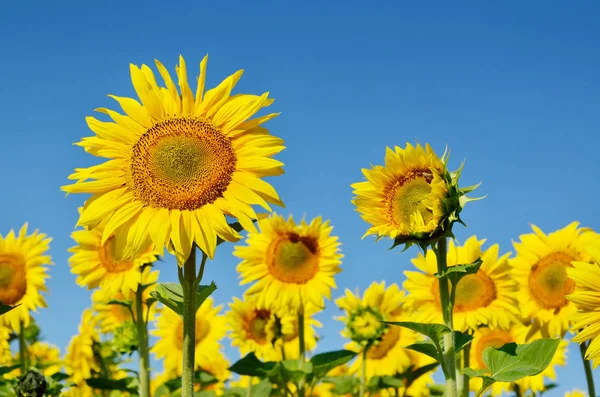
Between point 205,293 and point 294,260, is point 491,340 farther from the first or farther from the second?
point 205,293

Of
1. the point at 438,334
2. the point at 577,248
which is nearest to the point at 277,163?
the point at 438,334

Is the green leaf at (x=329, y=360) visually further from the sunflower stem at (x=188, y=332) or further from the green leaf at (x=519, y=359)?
the sunflower stem at (x=188, y=332)

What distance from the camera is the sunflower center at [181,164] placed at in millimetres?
4395

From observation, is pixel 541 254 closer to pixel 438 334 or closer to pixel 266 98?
pixel 438 334

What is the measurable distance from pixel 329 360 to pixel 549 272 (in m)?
1.95

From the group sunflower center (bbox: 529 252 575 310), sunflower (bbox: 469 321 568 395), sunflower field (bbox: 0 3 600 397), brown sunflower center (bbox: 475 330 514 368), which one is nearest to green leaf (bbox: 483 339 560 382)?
sunflower field (bbox: 0 3 600 397)

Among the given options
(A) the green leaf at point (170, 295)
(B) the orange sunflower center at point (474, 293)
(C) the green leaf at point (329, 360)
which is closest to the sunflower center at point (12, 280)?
(C) the green leaf at point (329, 360)

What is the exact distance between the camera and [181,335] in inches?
341

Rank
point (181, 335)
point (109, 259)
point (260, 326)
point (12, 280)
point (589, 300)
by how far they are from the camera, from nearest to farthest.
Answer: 1. point (589, 300)
2. point (109, 259)
3. point (260, 326)
4. point (12, 280)
5. point (181, 335)

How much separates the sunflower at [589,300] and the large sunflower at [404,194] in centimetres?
99

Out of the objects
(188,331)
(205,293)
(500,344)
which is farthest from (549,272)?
(188,331)

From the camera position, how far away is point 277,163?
4.28 meters

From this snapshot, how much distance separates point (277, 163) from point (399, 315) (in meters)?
3.76

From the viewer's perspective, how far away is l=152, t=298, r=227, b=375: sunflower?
851 centimetres
